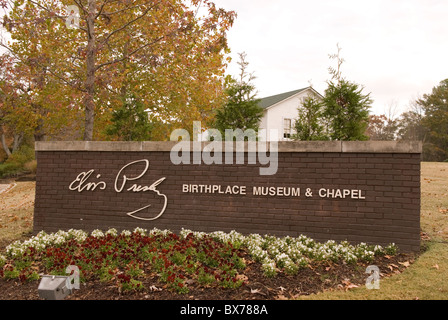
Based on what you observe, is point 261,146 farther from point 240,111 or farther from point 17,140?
point 17,140

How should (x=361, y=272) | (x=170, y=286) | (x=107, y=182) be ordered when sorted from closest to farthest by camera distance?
(x=170, y=286)
(x=361, y=272)
(x=107, y=182)

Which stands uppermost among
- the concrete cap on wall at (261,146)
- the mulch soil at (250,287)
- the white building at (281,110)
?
the white building at (281,110)

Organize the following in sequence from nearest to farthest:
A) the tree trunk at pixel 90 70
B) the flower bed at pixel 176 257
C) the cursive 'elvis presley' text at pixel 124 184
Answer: the flower bed at pixel 176 257
the cursive 'elvis presley' text at pixel 124 184
the tree trunk at pixel 90 70

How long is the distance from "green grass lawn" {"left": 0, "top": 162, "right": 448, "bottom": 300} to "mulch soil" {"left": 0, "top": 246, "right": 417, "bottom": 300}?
9.7 inches

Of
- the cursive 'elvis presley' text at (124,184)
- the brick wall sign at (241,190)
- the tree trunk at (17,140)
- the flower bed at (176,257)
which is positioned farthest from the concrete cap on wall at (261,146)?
the tree trunk at (17,140)

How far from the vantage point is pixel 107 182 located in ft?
25.7

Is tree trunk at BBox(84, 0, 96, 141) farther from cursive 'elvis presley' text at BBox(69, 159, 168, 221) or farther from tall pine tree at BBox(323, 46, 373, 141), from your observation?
tall pine tree at BBox(323, 46, 373, 141)

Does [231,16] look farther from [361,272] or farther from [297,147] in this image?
[361,272]

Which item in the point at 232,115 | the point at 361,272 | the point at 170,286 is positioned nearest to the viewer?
the point at 170,286

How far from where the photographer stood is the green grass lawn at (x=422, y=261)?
447 centimetres

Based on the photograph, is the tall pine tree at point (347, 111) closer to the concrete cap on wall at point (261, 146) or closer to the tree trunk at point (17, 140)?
the concrete cap on wall at point (261, 146)

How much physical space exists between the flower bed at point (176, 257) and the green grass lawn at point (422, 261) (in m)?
0.73
